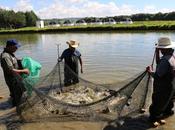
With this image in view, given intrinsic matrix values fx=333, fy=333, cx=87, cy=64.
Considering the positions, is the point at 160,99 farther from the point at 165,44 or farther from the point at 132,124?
the point at 165,44

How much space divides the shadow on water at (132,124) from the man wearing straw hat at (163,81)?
17cm

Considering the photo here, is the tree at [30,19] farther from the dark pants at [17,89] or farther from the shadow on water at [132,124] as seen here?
the shadow on water at [132,124]

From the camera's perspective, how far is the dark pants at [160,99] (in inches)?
276

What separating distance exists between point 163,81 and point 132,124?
1.22 m

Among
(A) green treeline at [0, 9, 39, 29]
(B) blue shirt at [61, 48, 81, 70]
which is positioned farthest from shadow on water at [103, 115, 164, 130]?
(A) green treeline at [0, 9, 39, 29]

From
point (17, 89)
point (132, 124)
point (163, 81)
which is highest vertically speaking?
point (163, 81)

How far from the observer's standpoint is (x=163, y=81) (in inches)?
274

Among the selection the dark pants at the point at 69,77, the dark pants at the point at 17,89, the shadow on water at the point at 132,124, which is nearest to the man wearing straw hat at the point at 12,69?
the dark pants at the point at 17,89

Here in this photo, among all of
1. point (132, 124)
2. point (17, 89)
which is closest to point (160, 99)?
point (132, 124)

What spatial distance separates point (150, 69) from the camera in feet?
24.8

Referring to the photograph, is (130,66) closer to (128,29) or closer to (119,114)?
(119,114)

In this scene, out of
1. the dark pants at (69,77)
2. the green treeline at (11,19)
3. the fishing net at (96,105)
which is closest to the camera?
the fishing net at (96,105)

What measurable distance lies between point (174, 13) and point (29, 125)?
2633 inches

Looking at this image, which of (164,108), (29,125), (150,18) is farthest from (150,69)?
(150,18)
